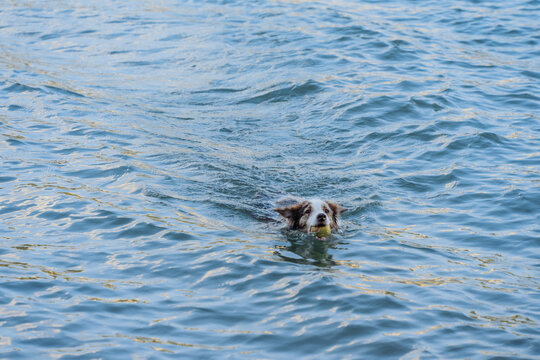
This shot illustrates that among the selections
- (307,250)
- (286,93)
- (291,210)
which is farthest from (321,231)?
(286,93)

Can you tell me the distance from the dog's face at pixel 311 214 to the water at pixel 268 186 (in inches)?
8.1

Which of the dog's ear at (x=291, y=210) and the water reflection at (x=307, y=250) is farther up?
the dog's ear at (x=291, y=210)

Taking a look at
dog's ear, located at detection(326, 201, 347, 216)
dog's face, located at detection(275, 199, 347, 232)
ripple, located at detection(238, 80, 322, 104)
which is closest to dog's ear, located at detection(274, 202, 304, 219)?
dog's face, located at detection(275, 199, 347, 232)

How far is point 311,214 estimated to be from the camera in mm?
8211

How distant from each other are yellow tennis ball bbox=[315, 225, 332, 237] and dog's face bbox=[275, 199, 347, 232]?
0.20 feet

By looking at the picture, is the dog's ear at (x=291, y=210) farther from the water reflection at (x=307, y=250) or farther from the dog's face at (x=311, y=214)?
the water reflection at (x=307, y=250)

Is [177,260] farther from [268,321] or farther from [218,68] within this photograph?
[218,68]

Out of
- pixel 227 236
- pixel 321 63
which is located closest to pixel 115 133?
pixel 227 236

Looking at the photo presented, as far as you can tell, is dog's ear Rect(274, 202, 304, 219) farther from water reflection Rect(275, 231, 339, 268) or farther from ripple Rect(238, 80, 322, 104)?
ripple Rect(238, 80, 322, 104)

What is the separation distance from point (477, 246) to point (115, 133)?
614 cm

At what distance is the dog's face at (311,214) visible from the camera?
8109mm

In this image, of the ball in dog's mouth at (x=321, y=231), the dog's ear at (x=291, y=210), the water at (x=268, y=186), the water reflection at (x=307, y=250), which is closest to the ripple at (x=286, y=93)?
the water at (x=268, y=186)

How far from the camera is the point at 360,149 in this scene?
11.0 meters

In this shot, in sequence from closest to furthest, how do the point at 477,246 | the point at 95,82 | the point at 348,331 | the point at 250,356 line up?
1. the point at 250,356
2. the point at 348,331
3. the point at 477,246
4. the point at 95,82
